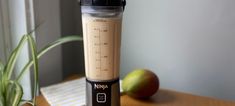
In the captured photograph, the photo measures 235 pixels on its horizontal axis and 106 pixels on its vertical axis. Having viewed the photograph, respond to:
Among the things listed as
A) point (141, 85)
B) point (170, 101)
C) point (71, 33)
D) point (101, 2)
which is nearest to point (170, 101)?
point (170, 101)

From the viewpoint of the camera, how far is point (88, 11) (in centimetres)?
67

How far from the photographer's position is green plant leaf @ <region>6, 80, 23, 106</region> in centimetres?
69

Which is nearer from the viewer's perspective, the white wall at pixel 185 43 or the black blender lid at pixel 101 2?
the black blender lid at pixel 101 2

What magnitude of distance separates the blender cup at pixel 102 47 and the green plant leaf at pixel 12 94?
0.18 meters

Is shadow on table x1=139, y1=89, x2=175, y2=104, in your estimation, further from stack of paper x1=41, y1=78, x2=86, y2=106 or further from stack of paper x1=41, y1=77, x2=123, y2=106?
stack of paper x1=41, y1=78, x2=86, y2=106

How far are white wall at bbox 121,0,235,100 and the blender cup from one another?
43 centimetres

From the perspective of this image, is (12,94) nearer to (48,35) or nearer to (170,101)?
(48,35)

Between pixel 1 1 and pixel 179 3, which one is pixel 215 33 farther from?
pixel 1 1

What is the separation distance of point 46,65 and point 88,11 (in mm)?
413

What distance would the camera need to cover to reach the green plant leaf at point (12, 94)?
0.69 m

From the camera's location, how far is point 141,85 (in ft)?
2.83

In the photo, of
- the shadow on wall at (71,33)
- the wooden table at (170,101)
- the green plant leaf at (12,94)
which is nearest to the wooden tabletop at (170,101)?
the wooden table at (170,101)

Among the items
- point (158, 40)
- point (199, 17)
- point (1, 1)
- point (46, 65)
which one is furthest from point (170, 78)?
point (1, 1)

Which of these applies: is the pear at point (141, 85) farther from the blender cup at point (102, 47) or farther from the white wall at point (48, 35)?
the white wall at point (48, 35)
